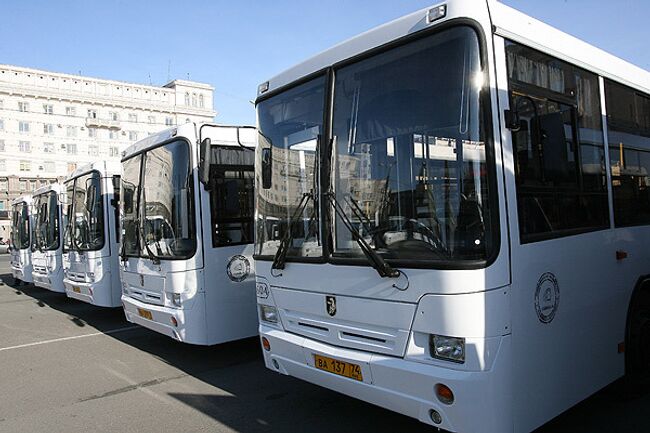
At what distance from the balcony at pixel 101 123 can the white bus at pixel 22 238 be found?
6403 cm

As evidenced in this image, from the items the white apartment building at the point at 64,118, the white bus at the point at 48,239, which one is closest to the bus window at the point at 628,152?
the white bus at the point at 48,239

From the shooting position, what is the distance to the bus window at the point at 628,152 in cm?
458

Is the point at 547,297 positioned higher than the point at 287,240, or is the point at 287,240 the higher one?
the point at 287,240

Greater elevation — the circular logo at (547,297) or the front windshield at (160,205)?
the front windshield at (160,205)

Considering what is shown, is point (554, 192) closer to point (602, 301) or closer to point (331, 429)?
point (602, 301)

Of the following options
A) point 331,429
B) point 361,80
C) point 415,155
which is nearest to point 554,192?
point 415,155

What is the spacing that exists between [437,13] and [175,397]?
4412 mm

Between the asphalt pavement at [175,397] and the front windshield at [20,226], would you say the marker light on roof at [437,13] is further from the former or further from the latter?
the front windshield at [20,226]

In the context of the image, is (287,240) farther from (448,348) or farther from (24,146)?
(24,146)

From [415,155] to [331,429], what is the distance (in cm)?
240

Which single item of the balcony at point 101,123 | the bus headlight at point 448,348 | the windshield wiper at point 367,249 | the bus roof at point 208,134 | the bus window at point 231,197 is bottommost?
the bus headlight at point 448,348

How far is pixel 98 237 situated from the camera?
374 inches

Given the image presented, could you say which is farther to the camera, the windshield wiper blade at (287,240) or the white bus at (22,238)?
the white bus at (22,238)

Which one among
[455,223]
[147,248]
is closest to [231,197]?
[147,248]
